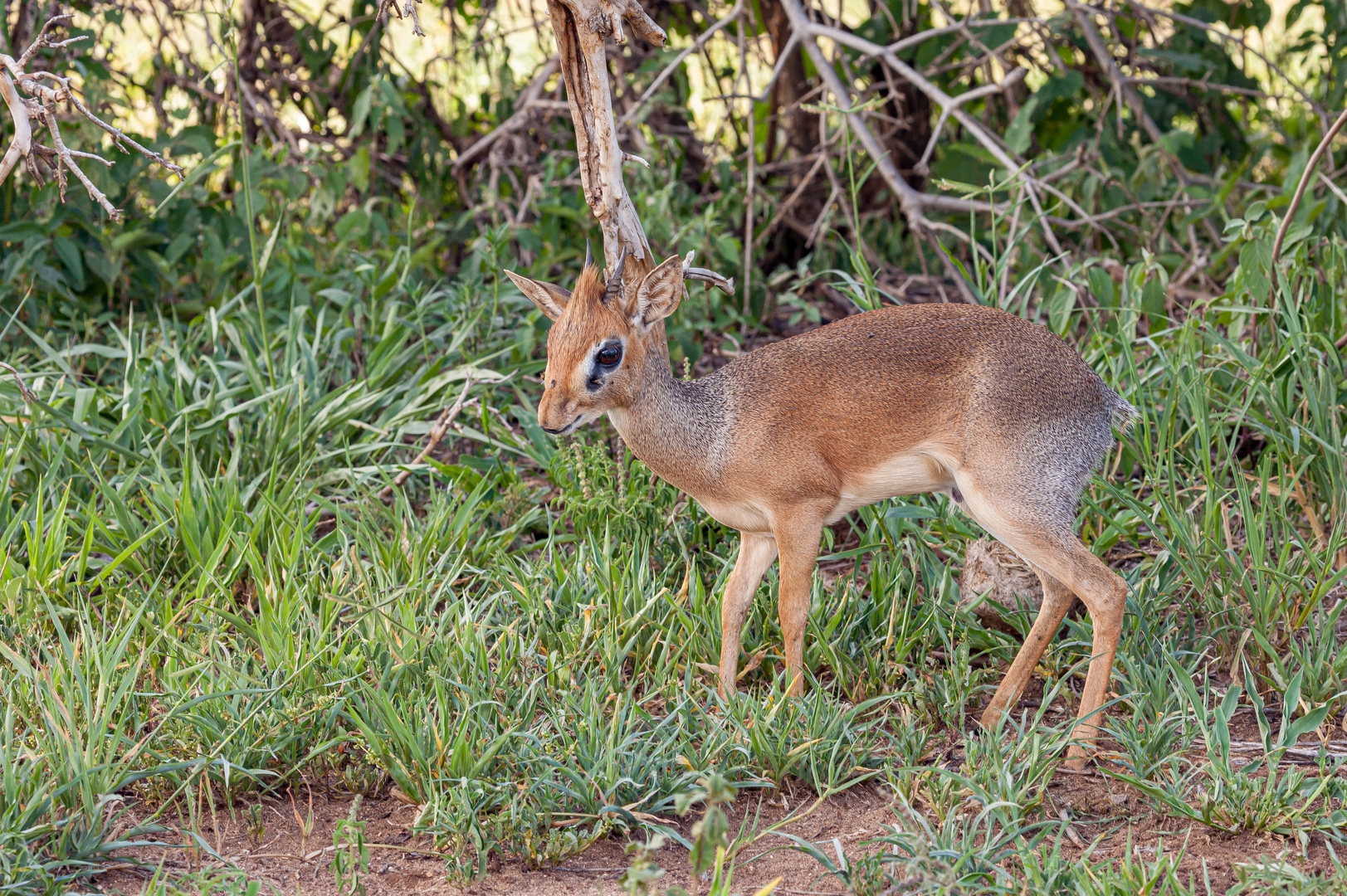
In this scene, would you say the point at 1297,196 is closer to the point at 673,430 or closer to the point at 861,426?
the point at 861,426

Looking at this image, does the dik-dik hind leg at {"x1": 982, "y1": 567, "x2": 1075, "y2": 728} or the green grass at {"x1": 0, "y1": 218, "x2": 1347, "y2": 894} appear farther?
the dik-dik hind leg at {"x1": 982, "y1": 567, "x2": 1075, "y2": 728}

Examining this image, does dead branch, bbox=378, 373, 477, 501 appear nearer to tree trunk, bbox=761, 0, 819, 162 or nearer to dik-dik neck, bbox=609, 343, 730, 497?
dik-dik neck, bbox=609, 343, 730, 497

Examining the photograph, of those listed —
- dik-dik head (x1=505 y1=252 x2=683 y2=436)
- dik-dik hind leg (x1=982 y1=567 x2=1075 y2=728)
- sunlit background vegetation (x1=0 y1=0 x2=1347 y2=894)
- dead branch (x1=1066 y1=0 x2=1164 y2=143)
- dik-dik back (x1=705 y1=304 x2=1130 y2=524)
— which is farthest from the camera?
dead branch (x1=1066 y1=0 x2=1164 y2=143)

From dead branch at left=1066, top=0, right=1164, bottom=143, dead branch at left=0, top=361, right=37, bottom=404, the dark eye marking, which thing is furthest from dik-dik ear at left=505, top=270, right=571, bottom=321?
dead branch at left=1066, top=0, right=1164, bottom=143

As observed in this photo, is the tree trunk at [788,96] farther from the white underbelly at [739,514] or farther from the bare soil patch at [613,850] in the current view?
the bare soil patch at [613,850]

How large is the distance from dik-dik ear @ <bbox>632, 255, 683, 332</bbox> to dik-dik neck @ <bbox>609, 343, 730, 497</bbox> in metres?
0.12

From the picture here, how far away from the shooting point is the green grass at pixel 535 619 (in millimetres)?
2990

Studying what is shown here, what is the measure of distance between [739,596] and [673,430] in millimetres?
538

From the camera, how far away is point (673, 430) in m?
3.56

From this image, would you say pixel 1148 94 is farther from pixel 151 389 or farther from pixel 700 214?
pixel 151 389

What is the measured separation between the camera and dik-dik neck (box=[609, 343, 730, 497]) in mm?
3541

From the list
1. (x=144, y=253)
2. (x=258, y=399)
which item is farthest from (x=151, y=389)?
(x=144, y=253)

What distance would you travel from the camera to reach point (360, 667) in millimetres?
3492

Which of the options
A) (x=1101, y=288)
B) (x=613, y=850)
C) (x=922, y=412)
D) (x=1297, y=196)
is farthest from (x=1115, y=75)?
(x=613, y=850)
